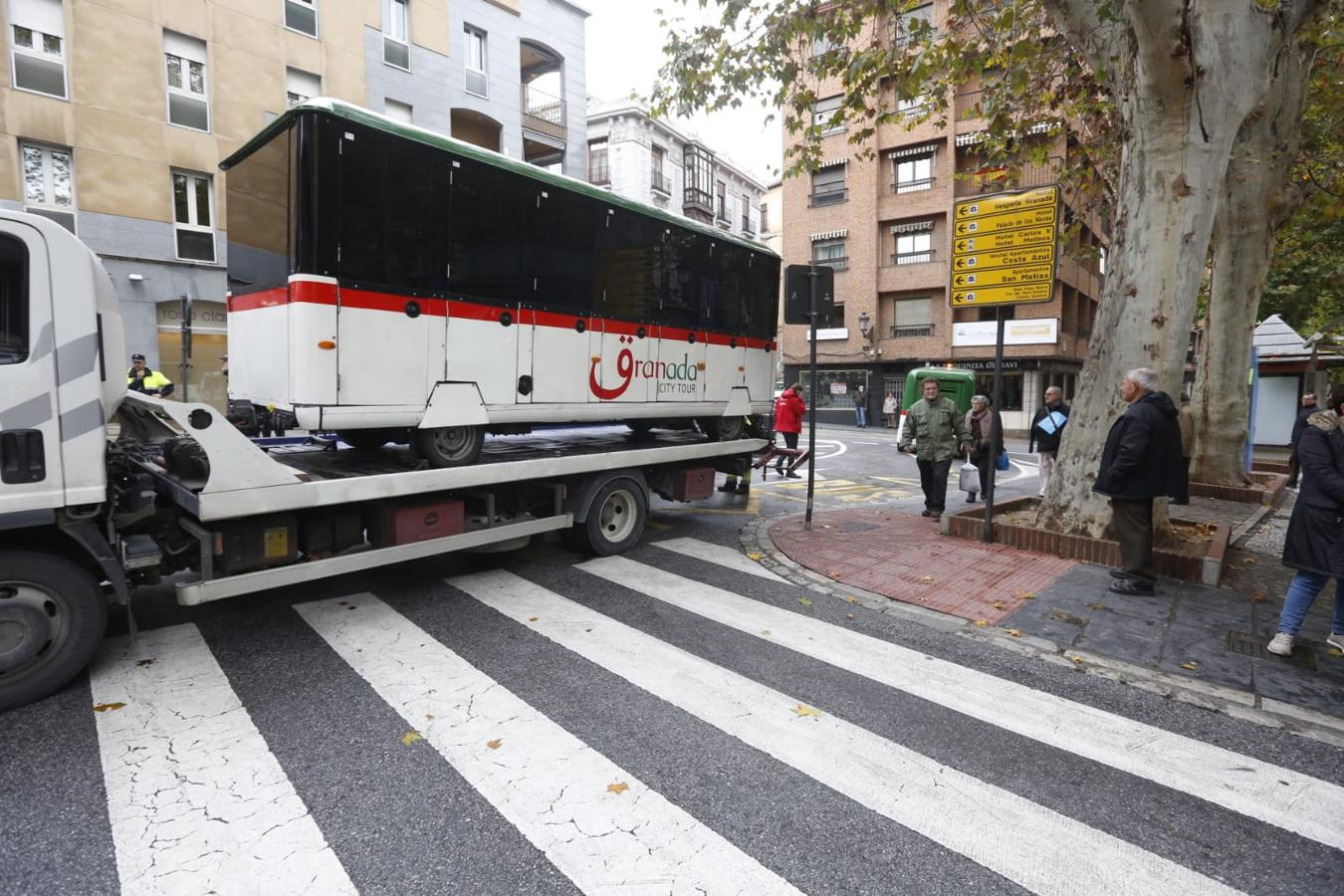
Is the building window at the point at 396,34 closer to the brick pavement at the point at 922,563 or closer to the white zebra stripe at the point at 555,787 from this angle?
the brick pavement at the point at 922,563

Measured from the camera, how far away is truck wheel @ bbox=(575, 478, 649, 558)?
6629 mm

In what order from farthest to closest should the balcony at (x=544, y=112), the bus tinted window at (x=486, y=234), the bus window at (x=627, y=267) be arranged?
1. the balcony at (x=544, y=112)
2. the bus window at (x=627, y=267)
3. the bus tinted window at (x=486, y=234)

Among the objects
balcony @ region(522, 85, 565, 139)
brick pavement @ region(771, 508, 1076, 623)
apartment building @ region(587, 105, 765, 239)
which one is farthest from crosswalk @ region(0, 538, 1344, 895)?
apartment building @ region(587, 105, 765, 239)

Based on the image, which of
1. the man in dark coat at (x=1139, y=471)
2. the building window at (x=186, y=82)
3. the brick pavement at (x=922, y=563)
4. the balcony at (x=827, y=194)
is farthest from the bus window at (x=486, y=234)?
the balcony at (x=827, y=194)

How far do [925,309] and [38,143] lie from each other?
29.8 meters

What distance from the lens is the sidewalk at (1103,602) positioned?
4.34m

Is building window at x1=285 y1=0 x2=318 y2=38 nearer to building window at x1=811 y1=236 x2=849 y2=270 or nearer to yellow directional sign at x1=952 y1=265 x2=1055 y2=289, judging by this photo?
yellow directional sign at x1=952 y1=265 x2=1055 y2=289

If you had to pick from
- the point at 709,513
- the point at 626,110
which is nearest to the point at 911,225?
the point at 626,110

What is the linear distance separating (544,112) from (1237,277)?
2189cm

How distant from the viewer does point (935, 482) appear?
9.22 metres

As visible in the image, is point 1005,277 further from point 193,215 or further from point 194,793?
point 193,215

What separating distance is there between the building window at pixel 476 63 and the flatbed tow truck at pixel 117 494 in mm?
20901

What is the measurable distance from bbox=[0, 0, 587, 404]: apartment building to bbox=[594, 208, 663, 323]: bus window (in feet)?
34.8

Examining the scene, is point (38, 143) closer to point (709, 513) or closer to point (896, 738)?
point (709, 513)
